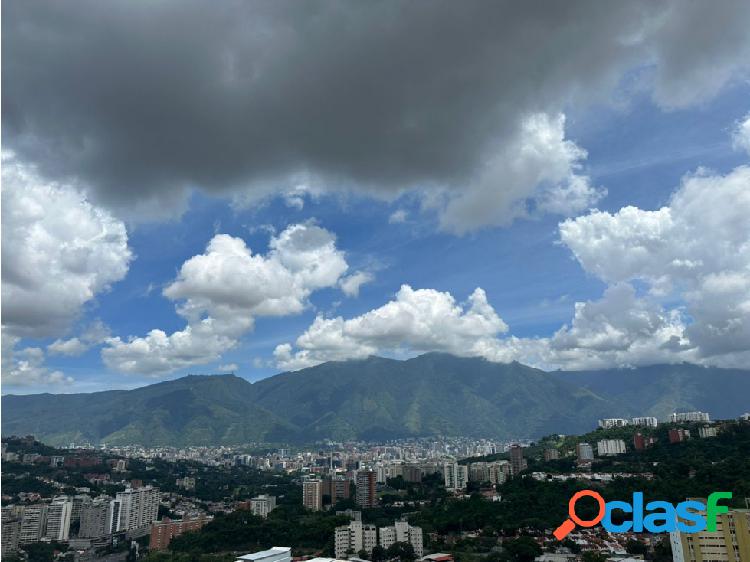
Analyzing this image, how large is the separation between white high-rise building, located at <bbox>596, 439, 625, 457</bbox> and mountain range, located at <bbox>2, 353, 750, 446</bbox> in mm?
105286

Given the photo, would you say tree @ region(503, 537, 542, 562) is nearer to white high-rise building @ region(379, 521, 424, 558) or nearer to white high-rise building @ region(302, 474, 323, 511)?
white high-rise building @ region(379, 521, 424, 558)

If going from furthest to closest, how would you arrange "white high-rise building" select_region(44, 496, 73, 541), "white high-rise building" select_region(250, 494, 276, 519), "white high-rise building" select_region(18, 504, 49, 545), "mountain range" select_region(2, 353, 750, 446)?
"mountain range" select_region(2, 353, 750, 446)
"white high-rise building" select_region(250, 494, 276, 519)
"white high-rise building" select_region(44, 496, 73, 541)
"white high-rise building" select_region(18, 504, 49, 545)

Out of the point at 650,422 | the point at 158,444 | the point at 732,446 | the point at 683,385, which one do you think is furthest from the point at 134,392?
the point at 683,385

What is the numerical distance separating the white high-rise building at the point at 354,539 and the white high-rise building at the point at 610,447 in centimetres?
2416

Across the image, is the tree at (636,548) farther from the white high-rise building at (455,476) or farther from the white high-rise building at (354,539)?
the white high-rise building at (455,476)

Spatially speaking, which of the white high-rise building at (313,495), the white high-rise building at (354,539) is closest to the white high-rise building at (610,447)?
the white high-rise building at (313,495)

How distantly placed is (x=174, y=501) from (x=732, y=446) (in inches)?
1655

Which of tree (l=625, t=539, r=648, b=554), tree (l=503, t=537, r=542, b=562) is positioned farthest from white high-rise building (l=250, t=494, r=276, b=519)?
tree (l=625, t=539, r=648, b=554)

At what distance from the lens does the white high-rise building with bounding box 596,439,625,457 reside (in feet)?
129

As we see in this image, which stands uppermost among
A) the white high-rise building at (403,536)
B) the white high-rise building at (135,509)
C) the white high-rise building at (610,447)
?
the white high-rise building at (610,447)

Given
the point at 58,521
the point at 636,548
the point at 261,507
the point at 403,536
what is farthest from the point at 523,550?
the point at 58,521

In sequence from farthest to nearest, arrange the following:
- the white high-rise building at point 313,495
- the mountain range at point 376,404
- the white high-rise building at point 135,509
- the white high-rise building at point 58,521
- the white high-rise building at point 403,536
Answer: the mountain range at point 376,404, the white high-rise building at point 313,495, the white high-rise building at point 135,509, the white high-rise building at point 58,521, the white high-rise building at point 403,536

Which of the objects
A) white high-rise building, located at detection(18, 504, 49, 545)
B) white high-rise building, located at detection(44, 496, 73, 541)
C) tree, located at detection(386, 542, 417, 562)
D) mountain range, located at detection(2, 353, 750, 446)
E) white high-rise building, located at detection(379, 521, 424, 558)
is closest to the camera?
tree, located at detection(386, 542, 417, 562)

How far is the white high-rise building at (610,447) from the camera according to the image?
39.2 metres
